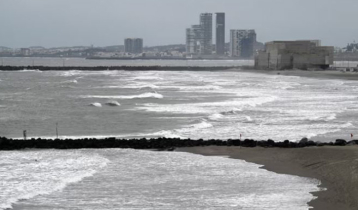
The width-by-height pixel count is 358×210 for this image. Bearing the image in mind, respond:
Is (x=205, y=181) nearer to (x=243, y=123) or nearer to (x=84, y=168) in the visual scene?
(x=84, y=168)

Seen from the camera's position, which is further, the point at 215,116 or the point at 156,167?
the point at 215,116

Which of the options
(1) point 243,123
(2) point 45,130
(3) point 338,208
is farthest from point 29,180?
(1) point 243,123

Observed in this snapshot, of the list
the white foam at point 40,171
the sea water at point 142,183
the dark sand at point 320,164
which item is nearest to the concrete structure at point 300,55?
the dark sand at point 320,164

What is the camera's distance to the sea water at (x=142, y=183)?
44.0 feet

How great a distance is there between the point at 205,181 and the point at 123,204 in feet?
9.97

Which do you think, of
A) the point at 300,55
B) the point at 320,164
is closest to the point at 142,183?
the point at 320,164

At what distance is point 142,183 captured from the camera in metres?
15.5

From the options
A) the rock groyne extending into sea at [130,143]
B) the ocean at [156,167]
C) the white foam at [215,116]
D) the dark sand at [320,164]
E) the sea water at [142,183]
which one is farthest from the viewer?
the white foam at [215,116]

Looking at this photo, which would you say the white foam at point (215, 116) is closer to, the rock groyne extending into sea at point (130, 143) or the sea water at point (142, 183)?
the rock groyne extending into sea at point (130, 143)

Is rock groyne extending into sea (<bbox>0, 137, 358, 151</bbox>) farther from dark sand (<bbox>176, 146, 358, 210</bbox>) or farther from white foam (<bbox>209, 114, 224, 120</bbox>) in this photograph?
white foam (<bbox>209, 114, 224, 120</bbox>)

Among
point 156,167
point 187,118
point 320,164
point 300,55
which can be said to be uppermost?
point 300,55

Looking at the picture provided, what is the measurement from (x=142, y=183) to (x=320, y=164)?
5150 mm

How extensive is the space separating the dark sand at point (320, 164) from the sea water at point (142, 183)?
0.43m

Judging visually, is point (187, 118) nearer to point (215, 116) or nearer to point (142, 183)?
point (215, 116)
